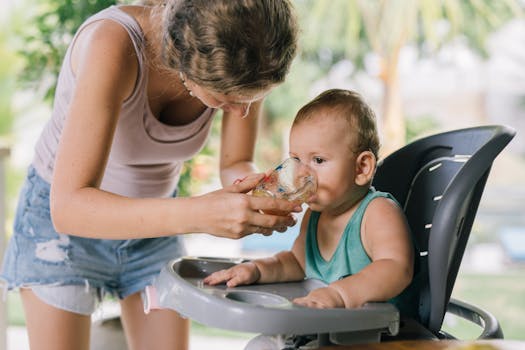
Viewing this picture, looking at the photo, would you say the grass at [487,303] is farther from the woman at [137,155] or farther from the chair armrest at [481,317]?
the chair armrest at [481,317]

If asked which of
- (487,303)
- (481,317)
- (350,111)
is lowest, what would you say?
(487,303)

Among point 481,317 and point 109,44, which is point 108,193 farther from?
point 481,317

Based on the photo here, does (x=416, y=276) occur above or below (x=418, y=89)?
below

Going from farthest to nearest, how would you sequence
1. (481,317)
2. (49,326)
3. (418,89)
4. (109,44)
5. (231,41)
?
(418,89) → (49,326) → (481,317) → (109,44) → (231,41)

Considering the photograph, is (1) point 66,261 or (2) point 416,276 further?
(1) point 66,261

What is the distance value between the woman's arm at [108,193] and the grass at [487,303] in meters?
3.21

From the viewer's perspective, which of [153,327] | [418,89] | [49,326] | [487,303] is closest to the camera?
[49,326]

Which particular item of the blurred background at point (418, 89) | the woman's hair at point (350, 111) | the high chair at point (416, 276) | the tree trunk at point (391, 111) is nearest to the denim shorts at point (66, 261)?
the high chair at point (416, 276)

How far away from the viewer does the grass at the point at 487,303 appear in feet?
15.4

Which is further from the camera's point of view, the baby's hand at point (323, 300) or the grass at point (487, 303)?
the grass at point (487, 303)

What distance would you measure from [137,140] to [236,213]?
0.44 meters

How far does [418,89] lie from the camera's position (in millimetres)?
6453

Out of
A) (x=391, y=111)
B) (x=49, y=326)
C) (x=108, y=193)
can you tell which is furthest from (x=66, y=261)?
(x=391, y=111)

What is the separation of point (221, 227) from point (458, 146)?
541 millimetres
